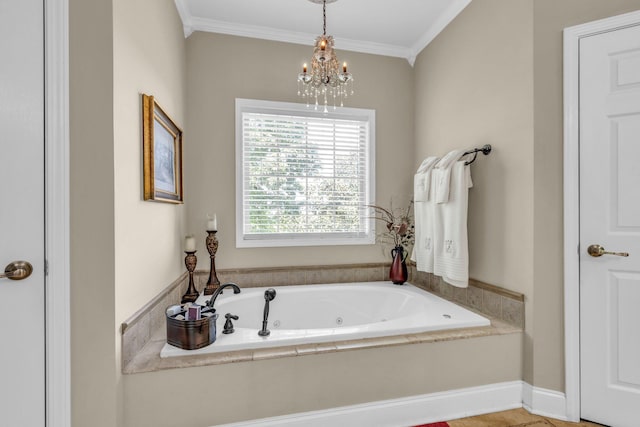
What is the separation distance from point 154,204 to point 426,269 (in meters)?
1.99

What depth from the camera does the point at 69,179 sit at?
1.23 meters

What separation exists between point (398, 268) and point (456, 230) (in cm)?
71

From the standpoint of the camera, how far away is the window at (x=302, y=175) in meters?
2.60

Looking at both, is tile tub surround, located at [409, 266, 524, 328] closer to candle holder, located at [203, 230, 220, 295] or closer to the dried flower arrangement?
the dried flower arrangement

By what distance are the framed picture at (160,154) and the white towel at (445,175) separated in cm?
184

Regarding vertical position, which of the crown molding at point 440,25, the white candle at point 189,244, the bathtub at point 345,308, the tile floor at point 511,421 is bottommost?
the tile floor at point 511,421

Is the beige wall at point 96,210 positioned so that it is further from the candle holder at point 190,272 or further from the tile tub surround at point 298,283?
the candle holder at point 190,272

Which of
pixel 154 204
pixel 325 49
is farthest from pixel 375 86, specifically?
pixel 154 204

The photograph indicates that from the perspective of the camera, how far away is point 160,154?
70.4 inches
